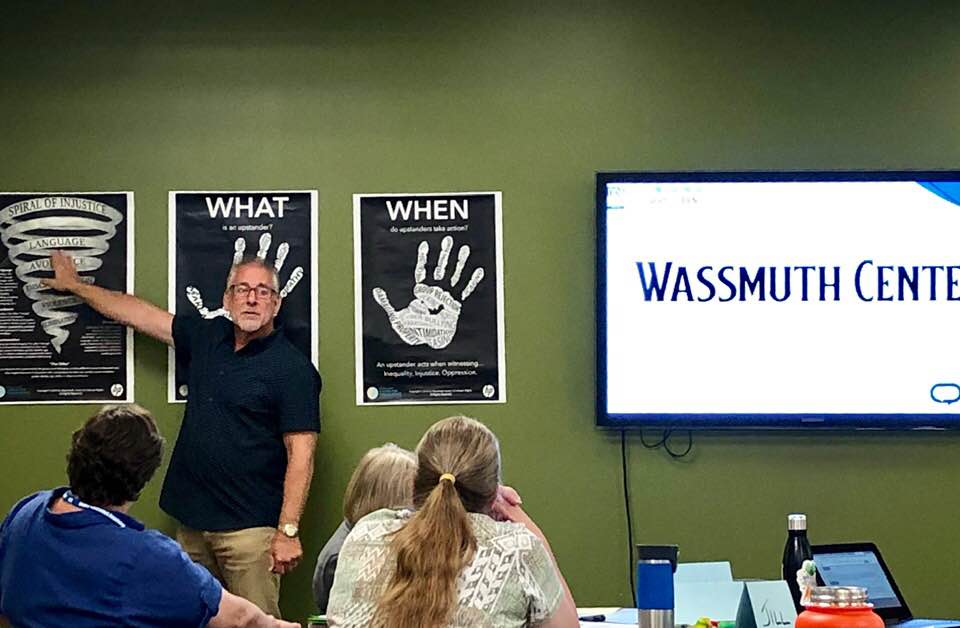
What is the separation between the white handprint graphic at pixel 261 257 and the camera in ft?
14.6

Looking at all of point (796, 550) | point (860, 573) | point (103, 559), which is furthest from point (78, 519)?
point (860, 573)

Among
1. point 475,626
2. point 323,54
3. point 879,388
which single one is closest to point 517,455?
point 879,388

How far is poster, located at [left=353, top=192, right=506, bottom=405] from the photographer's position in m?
4.46

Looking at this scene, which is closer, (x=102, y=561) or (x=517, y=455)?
(x=102, y=561)

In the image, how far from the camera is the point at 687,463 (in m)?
4.46

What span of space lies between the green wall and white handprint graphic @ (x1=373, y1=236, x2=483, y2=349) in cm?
17

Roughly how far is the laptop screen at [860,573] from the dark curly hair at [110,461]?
61.8 inches

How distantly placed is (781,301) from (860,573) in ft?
5.10

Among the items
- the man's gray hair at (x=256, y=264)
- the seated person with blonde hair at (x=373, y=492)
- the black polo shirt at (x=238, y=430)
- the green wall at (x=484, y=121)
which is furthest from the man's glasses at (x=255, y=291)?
the seated person with blonde hair at (x=373, y=492)

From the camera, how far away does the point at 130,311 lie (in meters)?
4.39

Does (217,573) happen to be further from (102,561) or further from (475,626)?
(475,626)

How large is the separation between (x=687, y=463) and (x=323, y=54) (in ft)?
6.49

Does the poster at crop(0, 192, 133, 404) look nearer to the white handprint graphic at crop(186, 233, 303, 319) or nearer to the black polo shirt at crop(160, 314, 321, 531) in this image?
the white handprint graphic at crop(186, 233, 303, 319)

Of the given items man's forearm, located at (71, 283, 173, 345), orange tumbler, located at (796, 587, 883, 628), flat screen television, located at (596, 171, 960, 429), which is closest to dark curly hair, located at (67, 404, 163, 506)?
orange tumbler, located at (796, 587, 883, 628)
